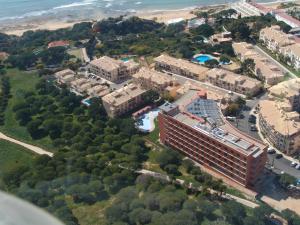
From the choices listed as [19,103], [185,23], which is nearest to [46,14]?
[185,23]

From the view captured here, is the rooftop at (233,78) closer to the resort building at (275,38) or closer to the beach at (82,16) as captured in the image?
the resort building at (275,38)

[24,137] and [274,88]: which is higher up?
[274,88]

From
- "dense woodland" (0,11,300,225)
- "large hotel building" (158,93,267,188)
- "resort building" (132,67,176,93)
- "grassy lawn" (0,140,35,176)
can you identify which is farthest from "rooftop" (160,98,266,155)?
"grassy lawn" (0,140,35,176)

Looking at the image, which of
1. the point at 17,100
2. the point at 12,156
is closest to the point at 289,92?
the point at 12,156

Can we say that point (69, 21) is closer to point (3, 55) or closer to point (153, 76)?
point (3, 55)

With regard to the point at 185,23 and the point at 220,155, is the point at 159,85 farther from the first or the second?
the point at 185,23

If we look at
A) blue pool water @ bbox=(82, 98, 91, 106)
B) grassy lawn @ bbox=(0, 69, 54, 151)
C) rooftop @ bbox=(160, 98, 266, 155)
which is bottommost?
grassy lawn @ bbox=(0, 69, 54, 151)

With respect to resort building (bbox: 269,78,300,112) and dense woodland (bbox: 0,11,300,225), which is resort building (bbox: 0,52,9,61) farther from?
resort building (bbox: 269,78,300,112)
